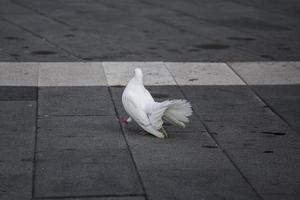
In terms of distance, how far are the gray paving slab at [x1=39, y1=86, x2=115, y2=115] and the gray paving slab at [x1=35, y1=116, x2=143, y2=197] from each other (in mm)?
275

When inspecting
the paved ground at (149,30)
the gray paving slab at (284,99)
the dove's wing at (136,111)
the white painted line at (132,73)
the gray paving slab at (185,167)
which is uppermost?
the dove's wing at (136,111)

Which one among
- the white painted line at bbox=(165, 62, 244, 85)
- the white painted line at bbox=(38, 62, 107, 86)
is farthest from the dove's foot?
the white painted line at bbox=(165, 62, 244, 85)

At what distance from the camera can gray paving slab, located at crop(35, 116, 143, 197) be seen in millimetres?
6547

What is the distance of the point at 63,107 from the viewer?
923 cm

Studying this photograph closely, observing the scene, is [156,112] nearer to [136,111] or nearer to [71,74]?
[136,111]

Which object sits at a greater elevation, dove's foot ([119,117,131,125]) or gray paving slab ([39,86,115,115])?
dove's foot ([119,117,131,125])

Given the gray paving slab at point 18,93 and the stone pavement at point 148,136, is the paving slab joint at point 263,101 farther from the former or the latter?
the gray paving slab at point 18,93

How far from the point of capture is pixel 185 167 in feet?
23.5

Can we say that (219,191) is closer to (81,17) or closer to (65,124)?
(65,124)

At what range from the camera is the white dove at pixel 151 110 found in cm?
762

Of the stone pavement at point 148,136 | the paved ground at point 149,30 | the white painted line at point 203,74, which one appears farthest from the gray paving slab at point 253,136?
the paved ground at point 149,30

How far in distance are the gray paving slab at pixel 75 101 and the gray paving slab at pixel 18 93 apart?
4.6 inches

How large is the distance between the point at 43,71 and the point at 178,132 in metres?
3.52

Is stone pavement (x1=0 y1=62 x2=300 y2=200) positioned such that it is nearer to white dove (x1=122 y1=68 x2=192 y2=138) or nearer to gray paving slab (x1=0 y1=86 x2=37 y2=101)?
gray paving slab (x1=0 y1=86 x2=37 y2=101)
